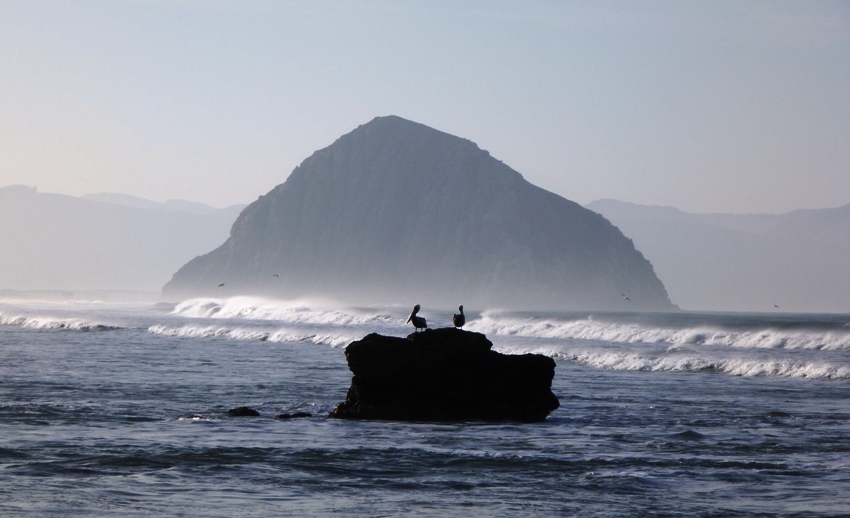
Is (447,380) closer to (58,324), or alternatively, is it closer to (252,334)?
(252,334)

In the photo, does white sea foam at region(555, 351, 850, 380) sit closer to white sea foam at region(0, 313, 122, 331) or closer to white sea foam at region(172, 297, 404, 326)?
white sea foam at region(0, 313, 122, 331)

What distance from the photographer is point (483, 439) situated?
58.2 feet

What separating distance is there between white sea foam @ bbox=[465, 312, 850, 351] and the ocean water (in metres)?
11.8

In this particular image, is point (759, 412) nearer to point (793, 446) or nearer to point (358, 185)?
point (793, 446)

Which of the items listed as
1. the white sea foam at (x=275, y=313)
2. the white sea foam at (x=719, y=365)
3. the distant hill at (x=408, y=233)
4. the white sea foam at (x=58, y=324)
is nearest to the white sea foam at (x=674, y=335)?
the white sea foam at (x=719, y=365)

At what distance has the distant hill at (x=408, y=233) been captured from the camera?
18188cm

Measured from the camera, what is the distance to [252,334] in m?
57.2

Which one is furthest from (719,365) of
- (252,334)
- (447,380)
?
(252,334)

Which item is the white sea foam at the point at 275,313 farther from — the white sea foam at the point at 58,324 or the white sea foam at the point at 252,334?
the white sea foam at the point at 58,324

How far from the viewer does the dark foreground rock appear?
20.7 m

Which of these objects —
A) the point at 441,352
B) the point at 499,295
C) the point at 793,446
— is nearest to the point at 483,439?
the point at 441,352

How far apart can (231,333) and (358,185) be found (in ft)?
437

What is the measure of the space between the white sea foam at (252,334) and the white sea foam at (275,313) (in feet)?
45.8

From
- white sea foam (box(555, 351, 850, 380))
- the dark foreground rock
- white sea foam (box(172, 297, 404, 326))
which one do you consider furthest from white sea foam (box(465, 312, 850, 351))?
→ the dark foreground rock
